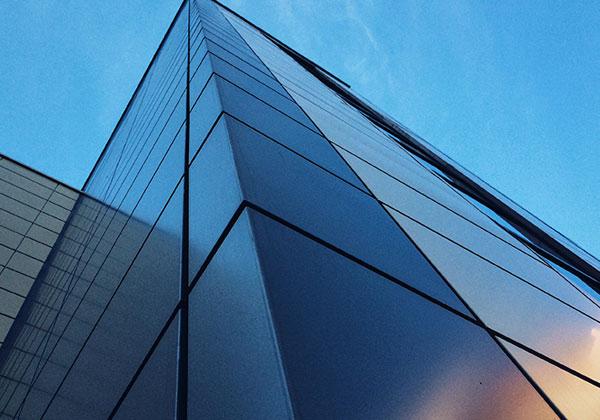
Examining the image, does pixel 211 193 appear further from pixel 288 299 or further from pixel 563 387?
pixel 563 387

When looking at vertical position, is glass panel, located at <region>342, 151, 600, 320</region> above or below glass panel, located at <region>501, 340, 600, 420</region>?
above

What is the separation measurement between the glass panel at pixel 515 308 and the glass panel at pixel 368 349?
654 mm

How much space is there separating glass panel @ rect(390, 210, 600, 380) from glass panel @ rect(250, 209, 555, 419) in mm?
654

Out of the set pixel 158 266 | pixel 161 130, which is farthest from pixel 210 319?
pixel 161 130

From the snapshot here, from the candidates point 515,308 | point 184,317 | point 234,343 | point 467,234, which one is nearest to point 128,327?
point 184,317

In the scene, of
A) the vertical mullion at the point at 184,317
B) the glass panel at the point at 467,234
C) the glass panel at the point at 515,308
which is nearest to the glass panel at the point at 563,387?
the glass panel at the point at 515,308

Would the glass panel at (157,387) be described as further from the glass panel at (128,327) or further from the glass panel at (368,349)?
the glass panel at (368,349)

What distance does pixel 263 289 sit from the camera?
1.96 metres

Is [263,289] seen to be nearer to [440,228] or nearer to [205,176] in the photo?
[205,176]

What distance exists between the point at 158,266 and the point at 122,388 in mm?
748

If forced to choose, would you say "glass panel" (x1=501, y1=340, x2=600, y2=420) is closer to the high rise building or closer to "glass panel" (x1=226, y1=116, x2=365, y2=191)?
the high rise building

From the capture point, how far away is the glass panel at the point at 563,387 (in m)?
2.80

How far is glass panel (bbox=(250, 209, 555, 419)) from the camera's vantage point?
5.94ft

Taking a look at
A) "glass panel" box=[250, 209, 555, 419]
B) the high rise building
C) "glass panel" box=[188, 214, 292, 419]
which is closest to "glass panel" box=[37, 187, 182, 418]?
the high rise building
